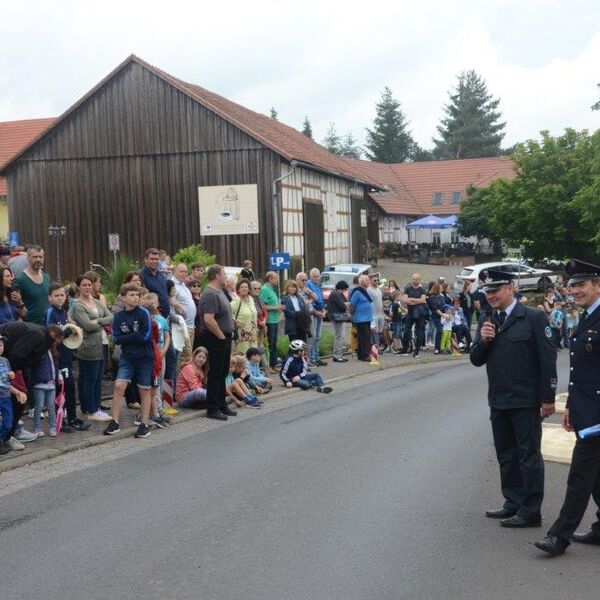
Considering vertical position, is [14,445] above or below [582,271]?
below

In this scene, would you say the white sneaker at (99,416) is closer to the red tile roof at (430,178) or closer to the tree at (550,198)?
the tree at (550,198)

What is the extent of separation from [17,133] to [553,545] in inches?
2129

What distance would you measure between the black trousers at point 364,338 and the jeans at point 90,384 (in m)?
9.73

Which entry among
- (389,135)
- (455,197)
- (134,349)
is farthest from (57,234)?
(389,135)

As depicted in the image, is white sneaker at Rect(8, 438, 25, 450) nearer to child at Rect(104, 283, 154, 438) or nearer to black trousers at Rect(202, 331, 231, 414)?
child at Rect(104, 283, 154, 438)

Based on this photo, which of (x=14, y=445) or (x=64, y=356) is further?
(x=64, y=356)

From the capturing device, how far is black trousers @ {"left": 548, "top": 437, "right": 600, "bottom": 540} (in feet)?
20.7

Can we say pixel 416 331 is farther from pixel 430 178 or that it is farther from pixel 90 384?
pixel 430 178

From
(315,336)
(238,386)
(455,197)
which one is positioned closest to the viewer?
(238,386)

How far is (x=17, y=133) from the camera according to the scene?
Result: 5603 cm

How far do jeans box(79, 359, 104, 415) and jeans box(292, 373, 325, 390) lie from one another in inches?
178

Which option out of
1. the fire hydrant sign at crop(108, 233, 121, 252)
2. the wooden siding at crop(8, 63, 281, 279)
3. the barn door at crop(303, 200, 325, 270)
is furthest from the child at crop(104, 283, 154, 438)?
the barn door at crop(303, 200, 325, 270)

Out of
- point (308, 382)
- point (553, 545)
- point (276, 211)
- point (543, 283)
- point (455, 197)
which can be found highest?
point (455, 197)

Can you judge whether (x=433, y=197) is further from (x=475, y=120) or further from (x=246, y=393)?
(x=246, y=393)
